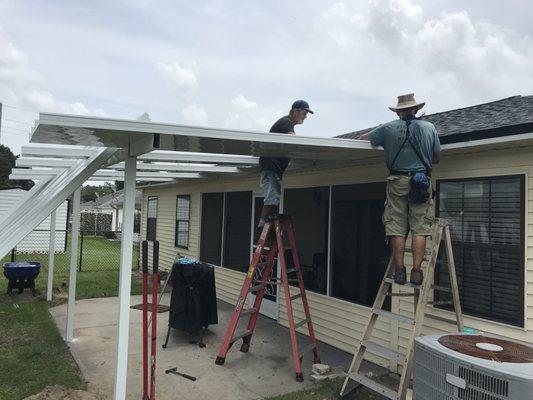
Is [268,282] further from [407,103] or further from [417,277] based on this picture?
[407,103]

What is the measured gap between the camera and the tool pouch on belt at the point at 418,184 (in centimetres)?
352

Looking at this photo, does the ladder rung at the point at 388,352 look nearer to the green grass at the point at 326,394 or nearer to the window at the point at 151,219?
the green grass at the point at 326,394

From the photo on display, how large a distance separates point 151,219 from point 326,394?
9554 millimetres

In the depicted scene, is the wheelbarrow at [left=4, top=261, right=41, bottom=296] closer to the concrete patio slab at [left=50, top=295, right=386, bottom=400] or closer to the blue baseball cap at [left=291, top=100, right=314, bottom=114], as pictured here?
the concrete patio slab at [left=50, top=295, right=386, bottom=400]

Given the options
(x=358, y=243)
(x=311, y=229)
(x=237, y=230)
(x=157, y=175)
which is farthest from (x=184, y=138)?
(x=157, y=175)

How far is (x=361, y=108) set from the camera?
10.9 metres

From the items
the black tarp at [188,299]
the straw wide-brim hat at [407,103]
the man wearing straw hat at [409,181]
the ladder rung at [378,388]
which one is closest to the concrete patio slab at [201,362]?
the black tarp at [188,299]

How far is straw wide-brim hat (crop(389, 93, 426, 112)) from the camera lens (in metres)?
3.75

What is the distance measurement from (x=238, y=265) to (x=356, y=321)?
3.27 m

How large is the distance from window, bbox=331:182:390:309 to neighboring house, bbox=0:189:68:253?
13.9 m

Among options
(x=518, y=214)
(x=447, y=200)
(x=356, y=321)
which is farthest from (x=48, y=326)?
(x=518, y=214)

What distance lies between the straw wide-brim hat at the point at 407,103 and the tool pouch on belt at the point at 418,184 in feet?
0.49

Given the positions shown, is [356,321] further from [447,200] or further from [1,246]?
[1,246]

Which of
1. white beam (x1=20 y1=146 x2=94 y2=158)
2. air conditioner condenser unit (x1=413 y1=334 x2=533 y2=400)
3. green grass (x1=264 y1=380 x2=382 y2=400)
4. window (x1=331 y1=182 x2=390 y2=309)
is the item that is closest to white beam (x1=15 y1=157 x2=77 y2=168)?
white beam (x1=20 y1=146 x2=94 y2=158)
